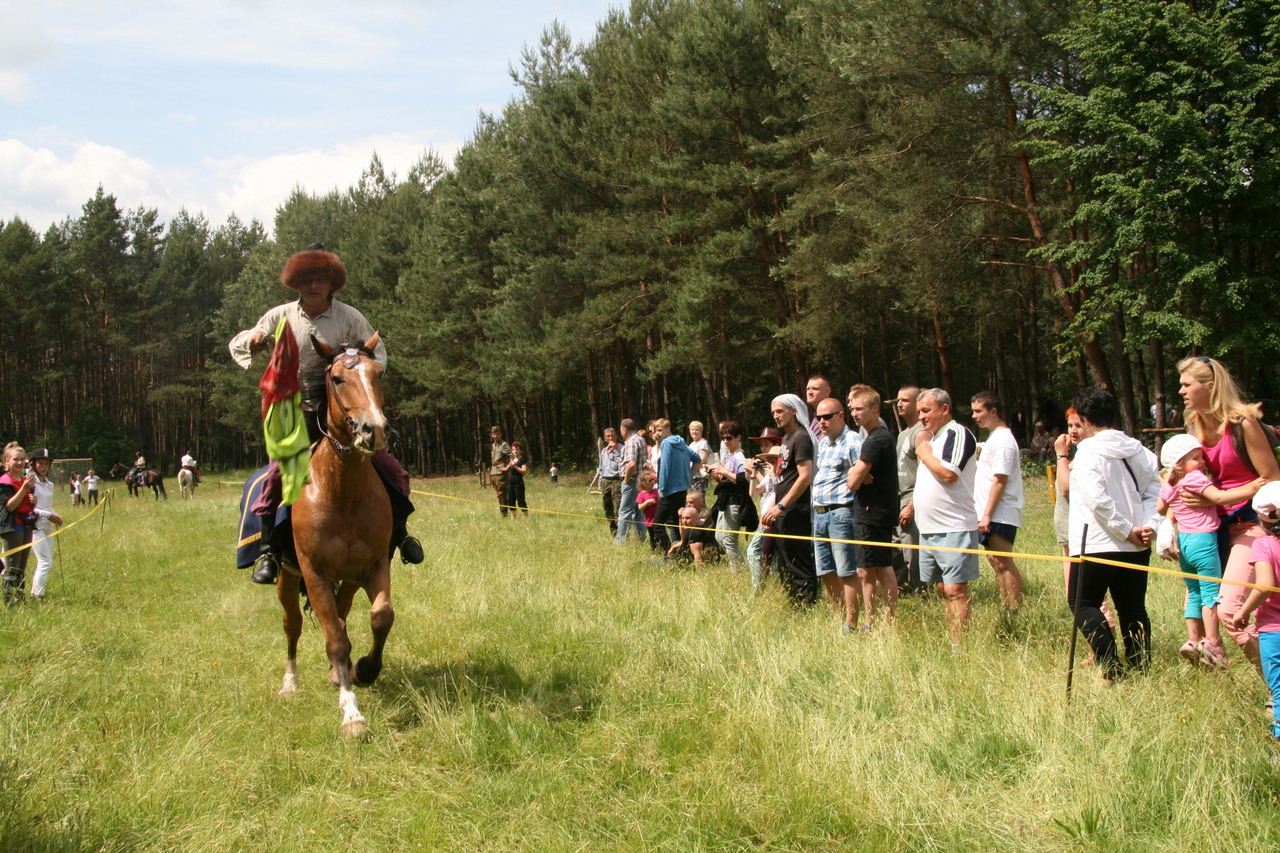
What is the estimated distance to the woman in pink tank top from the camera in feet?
14.9

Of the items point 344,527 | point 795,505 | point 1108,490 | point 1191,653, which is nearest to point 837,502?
point 795,505

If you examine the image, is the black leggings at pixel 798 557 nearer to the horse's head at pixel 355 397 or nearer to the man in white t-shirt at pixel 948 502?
the man in white t-shirt at pixel 948 502

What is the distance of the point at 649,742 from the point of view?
435 cm

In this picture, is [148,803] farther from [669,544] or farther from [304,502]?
[669,544]

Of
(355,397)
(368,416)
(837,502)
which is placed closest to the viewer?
(368,416)

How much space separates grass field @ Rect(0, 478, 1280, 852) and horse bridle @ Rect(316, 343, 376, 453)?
5.25 feet

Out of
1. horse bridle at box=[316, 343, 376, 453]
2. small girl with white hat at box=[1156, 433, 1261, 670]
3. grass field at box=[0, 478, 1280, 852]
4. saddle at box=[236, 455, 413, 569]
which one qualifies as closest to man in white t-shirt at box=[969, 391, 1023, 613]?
grass field at box=[0, 478, 1280, 852]

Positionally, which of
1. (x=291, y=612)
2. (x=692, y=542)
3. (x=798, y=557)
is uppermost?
(x=291, y=612)

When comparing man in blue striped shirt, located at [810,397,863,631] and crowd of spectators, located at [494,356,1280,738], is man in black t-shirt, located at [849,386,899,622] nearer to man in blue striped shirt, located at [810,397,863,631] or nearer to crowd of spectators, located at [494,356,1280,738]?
crowd of spectators, located at [494,356,1280,738]

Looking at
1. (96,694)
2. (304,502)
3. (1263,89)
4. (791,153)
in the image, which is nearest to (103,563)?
(96,694)

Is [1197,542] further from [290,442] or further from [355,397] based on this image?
[290,442]

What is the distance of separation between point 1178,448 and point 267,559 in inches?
241

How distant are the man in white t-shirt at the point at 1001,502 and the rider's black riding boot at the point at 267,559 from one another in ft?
16.5

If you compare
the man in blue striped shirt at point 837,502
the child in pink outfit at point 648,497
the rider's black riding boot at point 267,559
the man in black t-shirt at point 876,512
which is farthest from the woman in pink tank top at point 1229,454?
the child in pink outfit at point 648,497
